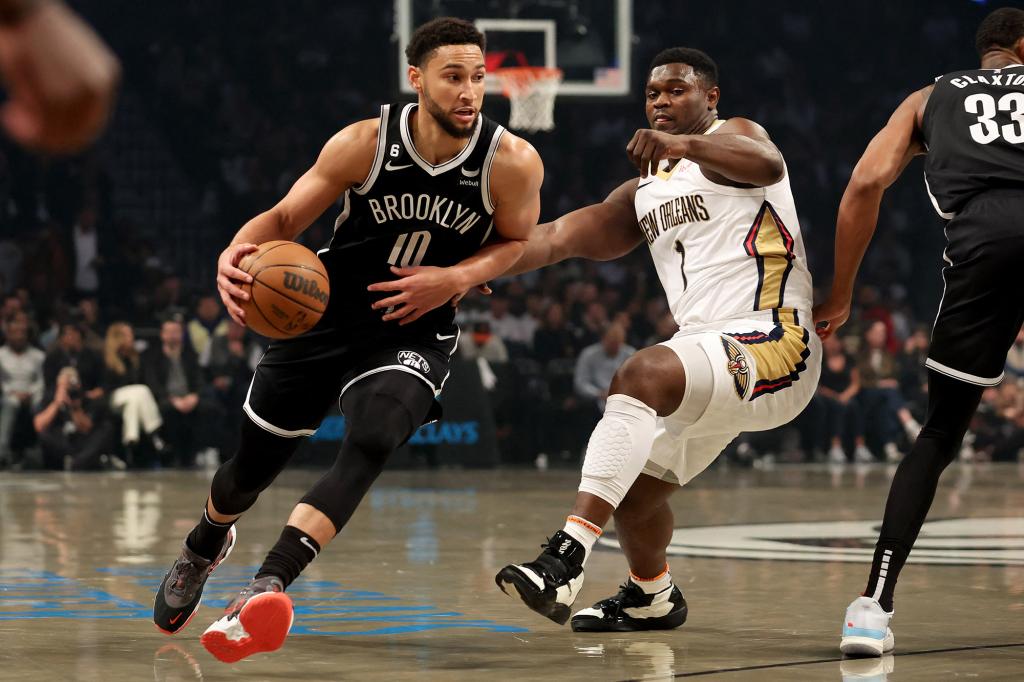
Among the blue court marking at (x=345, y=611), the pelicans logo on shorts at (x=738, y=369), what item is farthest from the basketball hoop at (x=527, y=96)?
the pelicans logo on shorts at (x=738, y=369)

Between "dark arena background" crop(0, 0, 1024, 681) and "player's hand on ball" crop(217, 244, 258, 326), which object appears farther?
"dark arena background" crop(0, 0, 1024, 681)

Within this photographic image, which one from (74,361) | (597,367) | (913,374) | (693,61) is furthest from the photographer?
(913,374)

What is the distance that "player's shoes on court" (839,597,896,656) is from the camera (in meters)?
4.17

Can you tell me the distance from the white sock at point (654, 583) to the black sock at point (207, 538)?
55.6 inches

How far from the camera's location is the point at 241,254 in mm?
4309

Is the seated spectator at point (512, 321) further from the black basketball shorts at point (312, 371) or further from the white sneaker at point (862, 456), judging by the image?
the black basketball shorts at point (312, 371)

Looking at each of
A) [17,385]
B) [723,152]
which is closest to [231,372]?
[17,385]

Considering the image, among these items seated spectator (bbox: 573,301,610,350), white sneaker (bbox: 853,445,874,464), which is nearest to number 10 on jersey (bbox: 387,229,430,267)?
seated spectator (bbox: 573,301,610,350)

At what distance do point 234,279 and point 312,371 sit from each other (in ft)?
1.52

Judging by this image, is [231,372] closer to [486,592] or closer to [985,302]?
[486,592]

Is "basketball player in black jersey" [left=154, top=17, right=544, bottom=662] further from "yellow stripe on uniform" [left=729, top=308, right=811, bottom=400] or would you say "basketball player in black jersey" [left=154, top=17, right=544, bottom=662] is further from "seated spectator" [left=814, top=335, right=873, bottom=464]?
"seated spectator" [left=814, top=335, right=873, bottom=464]

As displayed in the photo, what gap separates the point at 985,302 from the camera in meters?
4.37

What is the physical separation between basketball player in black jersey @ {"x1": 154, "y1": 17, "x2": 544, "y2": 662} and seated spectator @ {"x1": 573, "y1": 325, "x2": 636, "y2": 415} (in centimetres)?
973

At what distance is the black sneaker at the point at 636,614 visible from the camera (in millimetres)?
4883
